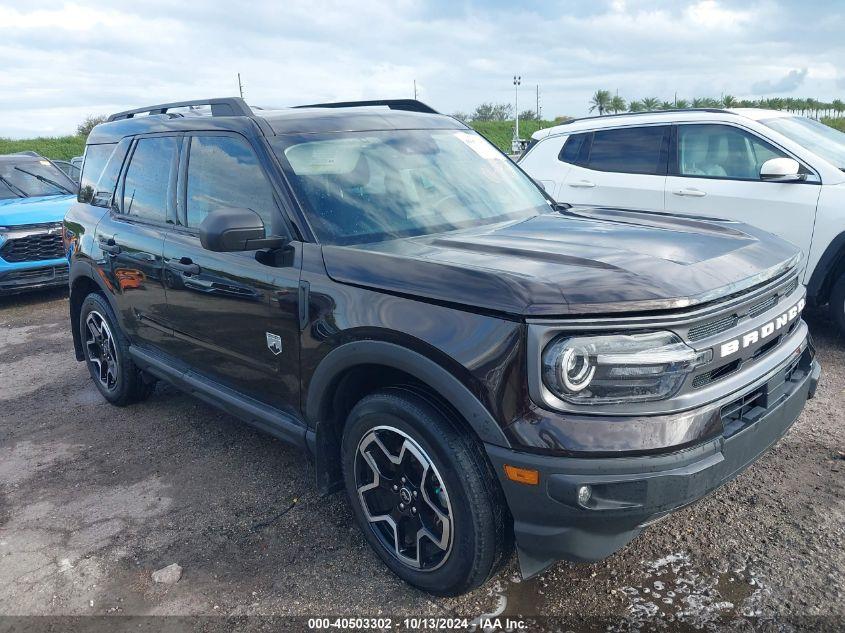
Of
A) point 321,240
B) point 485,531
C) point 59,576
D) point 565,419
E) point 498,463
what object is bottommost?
point 59,576

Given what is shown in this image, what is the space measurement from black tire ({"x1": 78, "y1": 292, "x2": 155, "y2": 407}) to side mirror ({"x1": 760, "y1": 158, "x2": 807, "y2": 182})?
4.90 meters

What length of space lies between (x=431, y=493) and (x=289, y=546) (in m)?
0.95

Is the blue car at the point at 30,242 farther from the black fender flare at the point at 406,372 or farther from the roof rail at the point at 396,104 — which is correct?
the black fender flare at the point at 406,372

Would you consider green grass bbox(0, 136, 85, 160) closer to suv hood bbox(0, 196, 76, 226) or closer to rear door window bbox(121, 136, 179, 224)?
suv hood bbox(0, 196, 76, 226)

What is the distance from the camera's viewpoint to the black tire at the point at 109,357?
4.71 m

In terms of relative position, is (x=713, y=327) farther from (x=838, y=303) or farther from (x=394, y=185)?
(x=838, y=303)

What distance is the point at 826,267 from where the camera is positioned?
519cm

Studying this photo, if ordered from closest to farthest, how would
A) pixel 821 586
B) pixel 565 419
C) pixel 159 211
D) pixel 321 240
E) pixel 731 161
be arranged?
1. pixel 565 419
2. pixel 821 586
3. pixel 321 240
4. pixel 159 211
5. pixel 731 161

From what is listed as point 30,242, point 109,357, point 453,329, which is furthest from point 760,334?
point 30,242

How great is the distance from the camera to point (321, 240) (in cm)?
292

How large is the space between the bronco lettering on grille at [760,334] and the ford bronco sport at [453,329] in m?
0.01

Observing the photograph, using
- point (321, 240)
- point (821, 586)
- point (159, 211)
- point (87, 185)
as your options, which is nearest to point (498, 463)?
point (321, 240)

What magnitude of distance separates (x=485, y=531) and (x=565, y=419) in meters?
0.54

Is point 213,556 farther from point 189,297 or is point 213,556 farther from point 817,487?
point 817,487
